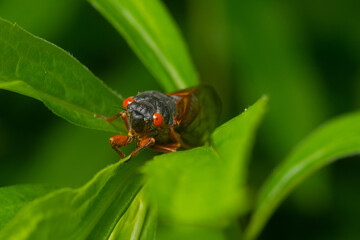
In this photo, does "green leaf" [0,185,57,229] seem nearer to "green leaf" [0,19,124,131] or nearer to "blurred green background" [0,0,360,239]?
"green leaf" [0,19,124,131]

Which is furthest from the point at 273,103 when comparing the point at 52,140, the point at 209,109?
the point at 52,140

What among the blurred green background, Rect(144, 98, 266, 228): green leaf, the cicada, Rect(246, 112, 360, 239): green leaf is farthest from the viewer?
the blurred green background

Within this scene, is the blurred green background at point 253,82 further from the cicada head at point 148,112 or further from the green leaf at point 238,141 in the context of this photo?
the green leaf at point 238,141

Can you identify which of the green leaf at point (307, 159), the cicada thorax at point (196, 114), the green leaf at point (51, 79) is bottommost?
the green leaf at point (307, 159)

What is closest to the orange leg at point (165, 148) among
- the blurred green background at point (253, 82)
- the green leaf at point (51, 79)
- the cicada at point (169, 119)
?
the cicada at point (169, 119)

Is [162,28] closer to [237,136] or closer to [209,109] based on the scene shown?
[209,109]

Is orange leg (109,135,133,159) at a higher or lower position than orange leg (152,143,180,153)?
higher

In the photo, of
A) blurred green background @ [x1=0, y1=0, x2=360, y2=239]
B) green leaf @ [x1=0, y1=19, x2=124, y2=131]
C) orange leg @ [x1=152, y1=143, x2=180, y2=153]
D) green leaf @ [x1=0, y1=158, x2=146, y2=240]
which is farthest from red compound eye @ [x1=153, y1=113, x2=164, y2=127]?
blurred green background @ [x1=0, y1=0, x2=360, y2=239]
